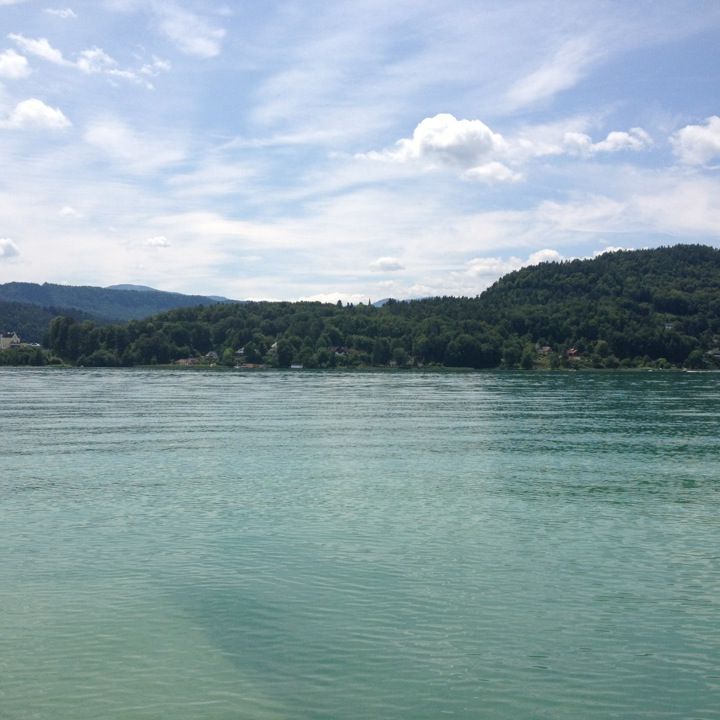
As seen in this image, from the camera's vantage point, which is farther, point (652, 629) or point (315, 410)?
point (315, 410)

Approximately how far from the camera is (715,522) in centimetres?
3111

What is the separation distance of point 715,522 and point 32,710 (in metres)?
25.6

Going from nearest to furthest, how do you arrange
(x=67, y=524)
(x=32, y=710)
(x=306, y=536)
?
(x=32, y=710)
(x=306, y=536)
(x=67, y=524)

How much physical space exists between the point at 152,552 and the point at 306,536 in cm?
542

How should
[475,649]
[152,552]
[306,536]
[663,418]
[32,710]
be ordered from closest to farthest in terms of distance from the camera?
1. [32,710]
2. [475,649]
3. [152,552]
4. [306,536]
5. [663,418]

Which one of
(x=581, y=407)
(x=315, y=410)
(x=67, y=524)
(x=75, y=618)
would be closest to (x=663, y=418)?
(x=581, y=407)

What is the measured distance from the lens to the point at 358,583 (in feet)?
75.2

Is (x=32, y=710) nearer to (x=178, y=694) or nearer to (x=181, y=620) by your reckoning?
(x=178, y=694)

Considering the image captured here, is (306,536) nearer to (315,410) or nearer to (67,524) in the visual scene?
(67,524)

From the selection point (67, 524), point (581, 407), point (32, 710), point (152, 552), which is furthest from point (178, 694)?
point (581, 407)

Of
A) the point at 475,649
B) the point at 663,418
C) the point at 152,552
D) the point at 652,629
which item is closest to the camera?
the point at 475,649

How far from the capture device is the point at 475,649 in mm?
18062

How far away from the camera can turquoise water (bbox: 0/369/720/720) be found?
16.1 meters

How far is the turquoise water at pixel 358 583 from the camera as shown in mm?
16125
